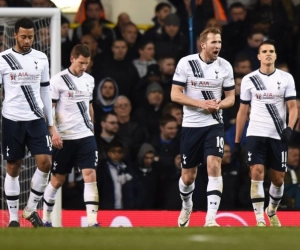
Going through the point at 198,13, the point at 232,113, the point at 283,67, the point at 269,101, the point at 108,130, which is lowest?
the point at 108,130

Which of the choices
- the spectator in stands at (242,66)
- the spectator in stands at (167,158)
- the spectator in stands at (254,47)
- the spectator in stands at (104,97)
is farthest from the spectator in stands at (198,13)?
the spectator in stands at (167,158)

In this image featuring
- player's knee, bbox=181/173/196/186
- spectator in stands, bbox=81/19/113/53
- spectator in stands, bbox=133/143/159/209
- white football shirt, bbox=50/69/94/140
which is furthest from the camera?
spectator in stands, bbox=81/19/113/53

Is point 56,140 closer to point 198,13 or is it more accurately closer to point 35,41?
point 35,41

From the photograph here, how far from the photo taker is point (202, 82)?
1463 cm

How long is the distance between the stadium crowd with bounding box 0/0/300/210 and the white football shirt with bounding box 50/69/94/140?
218 centimetres

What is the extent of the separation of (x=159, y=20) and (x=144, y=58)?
0.68 meters

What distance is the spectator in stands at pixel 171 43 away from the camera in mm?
19141

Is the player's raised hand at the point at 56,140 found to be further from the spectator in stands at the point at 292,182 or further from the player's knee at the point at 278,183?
the spectator in stands at the point at 292,182

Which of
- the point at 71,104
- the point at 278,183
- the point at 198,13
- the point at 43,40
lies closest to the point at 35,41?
the point at 43,40

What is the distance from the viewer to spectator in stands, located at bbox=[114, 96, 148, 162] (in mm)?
18281

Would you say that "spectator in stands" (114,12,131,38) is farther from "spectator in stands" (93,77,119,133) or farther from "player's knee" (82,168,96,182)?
"player's knee" (82,168,96,182)

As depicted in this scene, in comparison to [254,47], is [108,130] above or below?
below

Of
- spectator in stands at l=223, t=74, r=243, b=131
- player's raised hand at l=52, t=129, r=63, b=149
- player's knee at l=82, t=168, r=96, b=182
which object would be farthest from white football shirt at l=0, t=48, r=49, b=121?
spectator in stands at l=223, t=74, r=243, b=131

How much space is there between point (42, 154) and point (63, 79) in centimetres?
146
